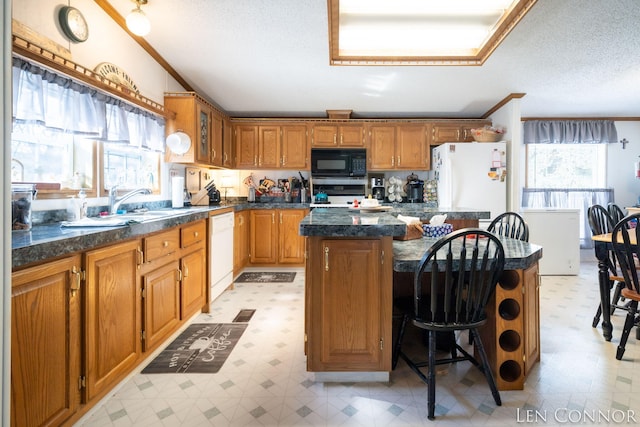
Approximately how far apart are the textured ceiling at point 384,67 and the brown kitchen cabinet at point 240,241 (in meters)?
1.56

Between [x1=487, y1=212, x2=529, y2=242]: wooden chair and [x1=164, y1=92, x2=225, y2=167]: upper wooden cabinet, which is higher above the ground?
[x1=164, y1=92, x2=225, y2=167]: upper wooden cabinet

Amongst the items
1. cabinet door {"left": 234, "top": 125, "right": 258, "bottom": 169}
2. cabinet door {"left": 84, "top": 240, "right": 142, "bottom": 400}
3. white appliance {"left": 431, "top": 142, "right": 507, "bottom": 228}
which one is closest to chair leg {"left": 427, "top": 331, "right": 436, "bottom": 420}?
cabinet door {"left": 84, "top": 240, "right": 142, "bottom": 400}

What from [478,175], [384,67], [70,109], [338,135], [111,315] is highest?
[384,67]

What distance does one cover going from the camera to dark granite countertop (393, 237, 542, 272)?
1570 mm

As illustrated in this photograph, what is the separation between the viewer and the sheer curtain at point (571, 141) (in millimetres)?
5008

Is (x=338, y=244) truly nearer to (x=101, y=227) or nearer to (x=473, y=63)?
(x=101, y=227)

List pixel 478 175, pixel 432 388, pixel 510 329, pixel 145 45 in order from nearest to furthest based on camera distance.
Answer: pixel 432 388 → pixel 510 329 → pixel 145 45 → pixel 478 175

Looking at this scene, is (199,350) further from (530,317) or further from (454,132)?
(454,132)

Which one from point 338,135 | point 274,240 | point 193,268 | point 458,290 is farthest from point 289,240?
point 458,290

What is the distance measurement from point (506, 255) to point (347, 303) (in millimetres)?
836

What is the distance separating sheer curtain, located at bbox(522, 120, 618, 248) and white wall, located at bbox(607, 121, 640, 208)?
0.19 m

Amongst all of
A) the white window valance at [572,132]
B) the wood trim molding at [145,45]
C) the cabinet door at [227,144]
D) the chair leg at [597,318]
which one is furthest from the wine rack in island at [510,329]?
the white window valance at [572,132]

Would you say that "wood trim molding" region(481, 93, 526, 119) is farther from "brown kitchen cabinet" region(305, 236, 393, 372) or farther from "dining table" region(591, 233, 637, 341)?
"brown kitchen cabinet" region(305, 236, 393, 372)

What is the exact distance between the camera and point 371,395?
1718 millimetres
